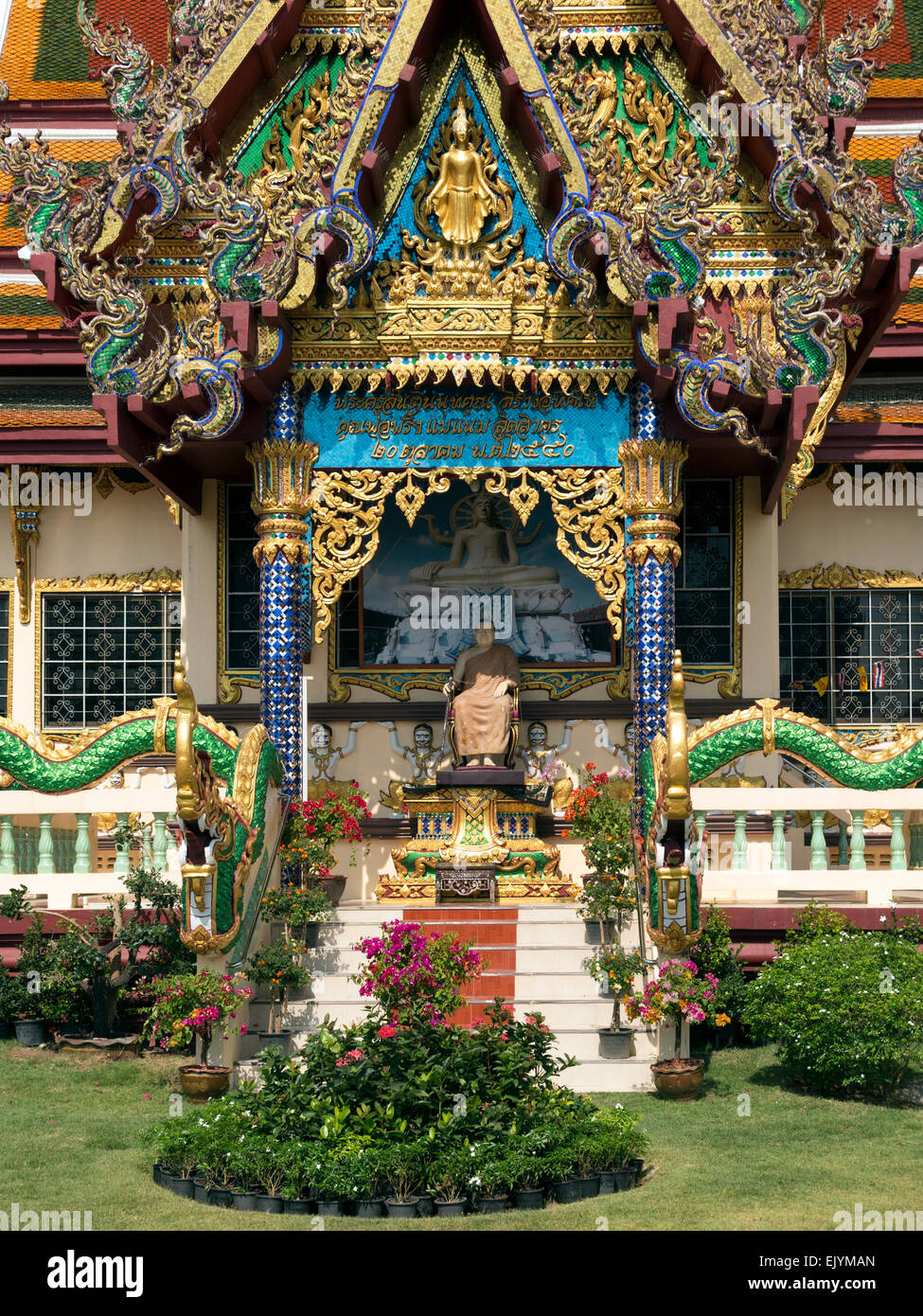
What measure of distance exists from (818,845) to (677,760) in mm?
2061

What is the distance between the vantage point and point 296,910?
42.5 ft

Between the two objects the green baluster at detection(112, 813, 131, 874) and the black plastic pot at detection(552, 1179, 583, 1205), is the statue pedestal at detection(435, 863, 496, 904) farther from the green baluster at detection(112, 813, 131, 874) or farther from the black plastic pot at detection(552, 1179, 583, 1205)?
the black plastic pot at detection(552, 1179, 583, 1205)

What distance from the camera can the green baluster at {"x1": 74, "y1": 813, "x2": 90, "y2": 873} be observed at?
13.4 meters

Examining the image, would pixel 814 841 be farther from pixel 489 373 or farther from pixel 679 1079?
pixel 489 373

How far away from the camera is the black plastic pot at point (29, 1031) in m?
13.2

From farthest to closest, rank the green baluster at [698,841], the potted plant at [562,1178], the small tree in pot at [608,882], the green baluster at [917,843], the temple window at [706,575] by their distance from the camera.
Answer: the temple window at [706,575]
the green baluster at [917,843]
the green baluster at [698,841]
the small tree in pot at [608,882]
the potted plant at [562,1178]

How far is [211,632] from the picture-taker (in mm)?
16516

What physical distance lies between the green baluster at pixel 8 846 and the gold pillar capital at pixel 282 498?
9.28ft

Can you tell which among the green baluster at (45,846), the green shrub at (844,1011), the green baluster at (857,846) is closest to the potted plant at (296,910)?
the green baluster at (45,846)

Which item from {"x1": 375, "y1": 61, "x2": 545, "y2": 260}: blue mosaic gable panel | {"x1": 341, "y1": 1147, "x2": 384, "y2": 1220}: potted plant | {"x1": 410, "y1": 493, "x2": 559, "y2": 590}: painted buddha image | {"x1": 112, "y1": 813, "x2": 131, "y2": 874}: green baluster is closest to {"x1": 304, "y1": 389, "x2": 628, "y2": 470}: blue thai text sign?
{"x1": 375, "y1": 61, "x2": 545, "y2": 260}: blue mosaic gable panel

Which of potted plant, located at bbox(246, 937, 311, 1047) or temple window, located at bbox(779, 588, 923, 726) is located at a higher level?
temple window, located at bbox(779, 588, 923, 726)

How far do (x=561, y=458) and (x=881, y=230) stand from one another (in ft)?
9.97

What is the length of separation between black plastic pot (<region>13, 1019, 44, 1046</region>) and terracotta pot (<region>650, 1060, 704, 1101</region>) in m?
4.65

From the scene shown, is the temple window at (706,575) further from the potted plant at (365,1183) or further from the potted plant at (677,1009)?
the potted plant at (365,1183)
